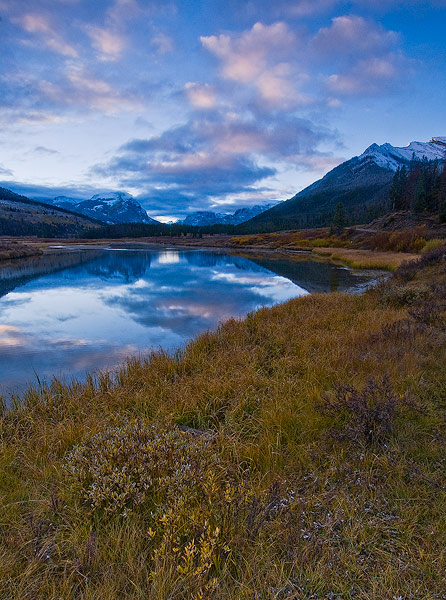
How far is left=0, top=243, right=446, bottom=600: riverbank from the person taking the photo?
2.51m

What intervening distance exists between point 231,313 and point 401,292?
359 inches

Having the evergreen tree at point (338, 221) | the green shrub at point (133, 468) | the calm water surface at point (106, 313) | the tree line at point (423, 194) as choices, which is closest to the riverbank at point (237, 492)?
the green shrub at point (133, 468)

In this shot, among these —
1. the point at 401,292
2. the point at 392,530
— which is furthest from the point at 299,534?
the point at 401,292

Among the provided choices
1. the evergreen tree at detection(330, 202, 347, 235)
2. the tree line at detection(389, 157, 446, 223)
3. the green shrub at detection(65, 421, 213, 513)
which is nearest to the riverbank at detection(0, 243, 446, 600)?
the green shrub at detection(65, 421, 213, 513)

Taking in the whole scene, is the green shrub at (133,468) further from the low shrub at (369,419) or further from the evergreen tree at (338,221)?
the evergreen tree at (338,221)

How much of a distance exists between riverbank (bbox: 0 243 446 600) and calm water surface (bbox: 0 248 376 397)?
4136mm

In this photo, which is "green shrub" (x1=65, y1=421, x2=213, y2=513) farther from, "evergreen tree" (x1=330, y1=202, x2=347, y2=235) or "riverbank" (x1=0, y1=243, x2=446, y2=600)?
"evergreen tree" (x1=330, y1=202, x2=347, y2=235)

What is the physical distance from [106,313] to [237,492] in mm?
17367

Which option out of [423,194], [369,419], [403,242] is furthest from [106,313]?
[423,194]

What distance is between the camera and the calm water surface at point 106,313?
11320 millimetres

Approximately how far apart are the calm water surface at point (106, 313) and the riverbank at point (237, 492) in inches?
163

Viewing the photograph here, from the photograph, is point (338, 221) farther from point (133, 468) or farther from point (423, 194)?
point (133, 468)

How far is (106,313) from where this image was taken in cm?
1911

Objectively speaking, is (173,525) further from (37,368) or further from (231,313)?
(231,313)
